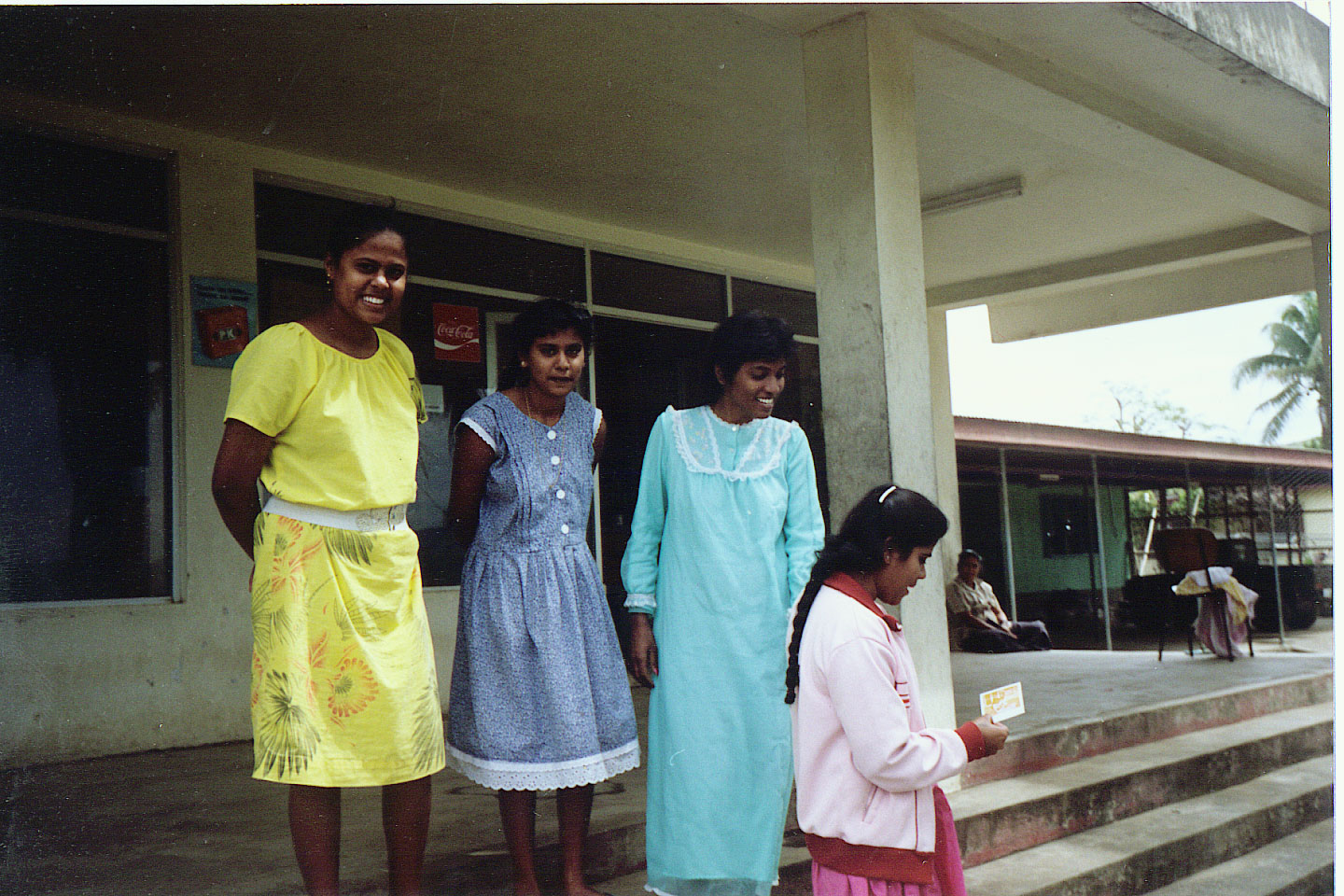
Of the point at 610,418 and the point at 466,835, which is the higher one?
the point at 610,418

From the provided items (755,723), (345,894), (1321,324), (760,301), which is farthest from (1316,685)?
(345,894)

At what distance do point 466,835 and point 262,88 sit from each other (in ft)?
11.7

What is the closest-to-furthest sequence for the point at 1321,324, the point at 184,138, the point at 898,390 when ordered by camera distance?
the point at 898,390
the point at 184,138
the point at 1321,324

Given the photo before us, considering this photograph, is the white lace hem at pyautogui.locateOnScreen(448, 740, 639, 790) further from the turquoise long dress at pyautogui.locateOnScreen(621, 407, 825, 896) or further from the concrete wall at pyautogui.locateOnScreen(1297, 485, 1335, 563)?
the concrete wall at pyautogui.locateOnScreen(1297, 485, 1335, 563)

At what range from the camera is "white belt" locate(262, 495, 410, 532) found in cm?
242

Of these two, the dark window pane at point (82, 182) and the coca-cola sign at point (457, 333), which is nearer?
the dark window pane at point (82, 182)

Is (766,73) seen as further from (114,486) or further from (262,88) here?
(114,486)

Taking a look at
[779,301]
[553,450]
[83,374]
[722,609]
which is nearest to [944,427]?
[779,301]

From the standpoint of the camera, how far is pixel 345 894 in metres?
2.86

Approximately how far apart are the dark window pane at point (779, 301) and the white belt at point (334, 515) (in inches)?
243

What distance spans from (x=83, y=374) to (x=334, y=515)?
11.5 feet

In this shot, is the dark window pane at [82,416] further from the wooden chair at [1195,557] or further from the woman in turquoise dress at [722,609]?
the wooden chair at [1195,557]

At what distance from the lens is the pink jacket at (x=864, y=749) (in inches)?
85.0

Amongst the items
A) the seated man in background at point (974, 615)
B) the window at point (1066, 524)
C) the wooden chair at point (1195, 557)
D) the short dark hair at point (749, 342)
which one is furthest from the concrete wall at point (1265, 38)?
the window at point (1066, 524)
